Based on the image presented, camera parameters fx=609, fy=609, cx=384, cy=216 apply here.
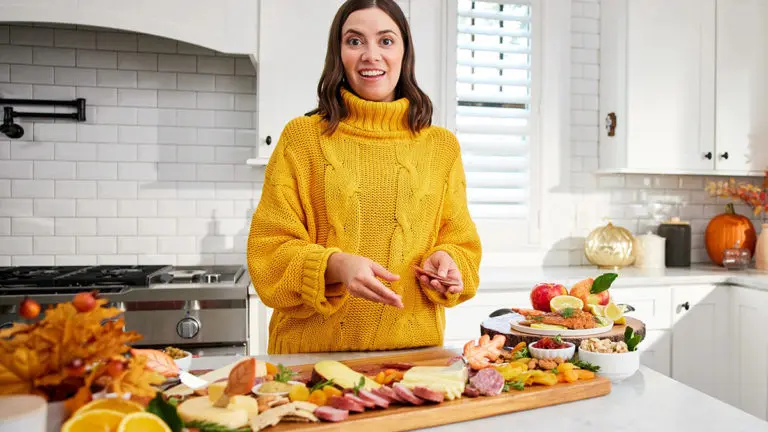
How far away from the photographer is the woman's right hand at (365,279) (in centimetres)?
121

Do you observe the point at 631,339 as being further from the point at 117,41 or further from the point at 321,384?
the point at 117,41

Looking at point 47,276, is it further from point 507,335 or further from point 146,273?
point 507,335

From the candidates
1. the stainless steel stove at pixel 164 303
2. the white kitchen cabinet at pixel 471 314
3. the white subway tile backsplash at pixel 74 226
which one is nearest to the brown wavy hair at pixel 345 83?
the stainless steel stove at pixel 164 303

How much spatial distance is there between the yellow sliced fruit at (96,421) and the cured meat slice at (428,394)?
1.60 feet

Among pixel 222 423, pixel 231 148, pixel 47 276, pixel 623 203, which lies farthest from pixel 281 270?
pixel 623 203

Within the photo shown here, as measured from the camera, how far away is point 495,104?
135 inches

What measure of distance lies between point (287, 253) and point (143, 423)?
631 mm

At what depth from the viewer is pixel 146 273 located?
2674 millimetres

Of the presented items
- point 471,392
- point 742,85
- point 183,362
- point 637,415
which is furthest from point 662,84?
point 183,362

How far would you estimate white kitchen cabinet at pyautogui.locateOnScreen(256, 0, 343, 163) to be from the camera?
2.88 metres

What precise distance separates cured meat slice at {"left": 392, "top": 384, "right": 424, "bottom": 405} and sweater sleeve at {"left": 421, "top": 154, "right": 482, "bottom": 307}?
0.43m

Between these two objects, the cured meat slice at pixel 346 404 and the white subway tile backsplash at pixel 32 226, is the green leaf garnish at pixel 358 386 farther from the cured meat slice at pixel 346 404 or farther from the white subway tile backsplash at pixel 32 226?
the white subway tile backsplash at pixel 32 226

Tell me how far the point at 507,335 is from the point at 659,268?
7.51 ft

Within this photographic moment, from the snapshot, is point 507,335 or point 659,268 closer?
point 507,335
